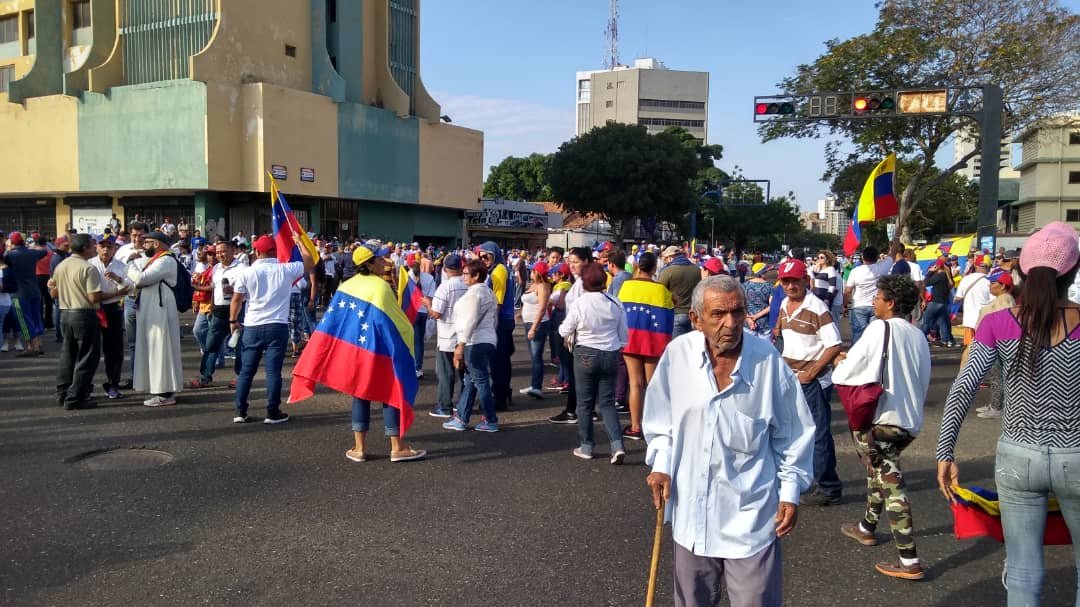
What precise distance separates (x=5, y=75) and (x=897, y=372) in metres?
43.7

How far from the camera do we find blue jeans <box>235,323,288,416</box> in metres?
7.71

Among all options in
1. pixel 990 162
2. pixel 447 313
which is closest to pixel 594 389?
pixel 447 313

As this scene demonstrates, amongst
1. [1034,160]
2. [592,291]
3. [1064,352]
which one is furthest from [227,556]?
[1034,160]

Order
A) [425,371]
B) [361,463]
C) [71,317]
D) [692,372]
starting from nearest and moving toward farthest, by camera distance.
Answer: [692,372]
[361,463]
[71,317]
[425,371]

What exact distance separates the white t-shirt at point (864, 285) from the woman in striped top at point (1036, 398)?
840 cm

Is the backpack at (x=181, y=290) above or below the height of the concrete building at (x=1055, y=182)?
below

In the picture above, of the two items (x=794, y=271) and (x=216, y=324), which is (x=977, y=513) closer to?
(x=794, y=271)

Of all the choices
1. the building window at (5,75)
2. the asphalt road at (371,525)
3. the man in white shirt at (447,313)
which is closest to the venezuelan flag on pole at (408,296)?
the man in white shirt at (447,313)

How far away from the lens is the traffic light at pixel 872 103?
17125 mm

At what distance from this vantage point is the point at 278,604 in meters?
3.98

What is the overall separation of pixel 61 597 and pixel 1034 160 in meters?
74.0

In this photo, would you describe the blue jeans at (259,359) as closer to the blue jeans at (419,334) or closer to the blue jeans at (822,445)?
the blue jeans at (419,334)

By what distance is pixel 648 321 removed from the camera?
756cm

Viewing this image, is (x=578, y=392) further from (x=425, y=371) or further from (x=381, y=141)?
(x=381, y=141)
